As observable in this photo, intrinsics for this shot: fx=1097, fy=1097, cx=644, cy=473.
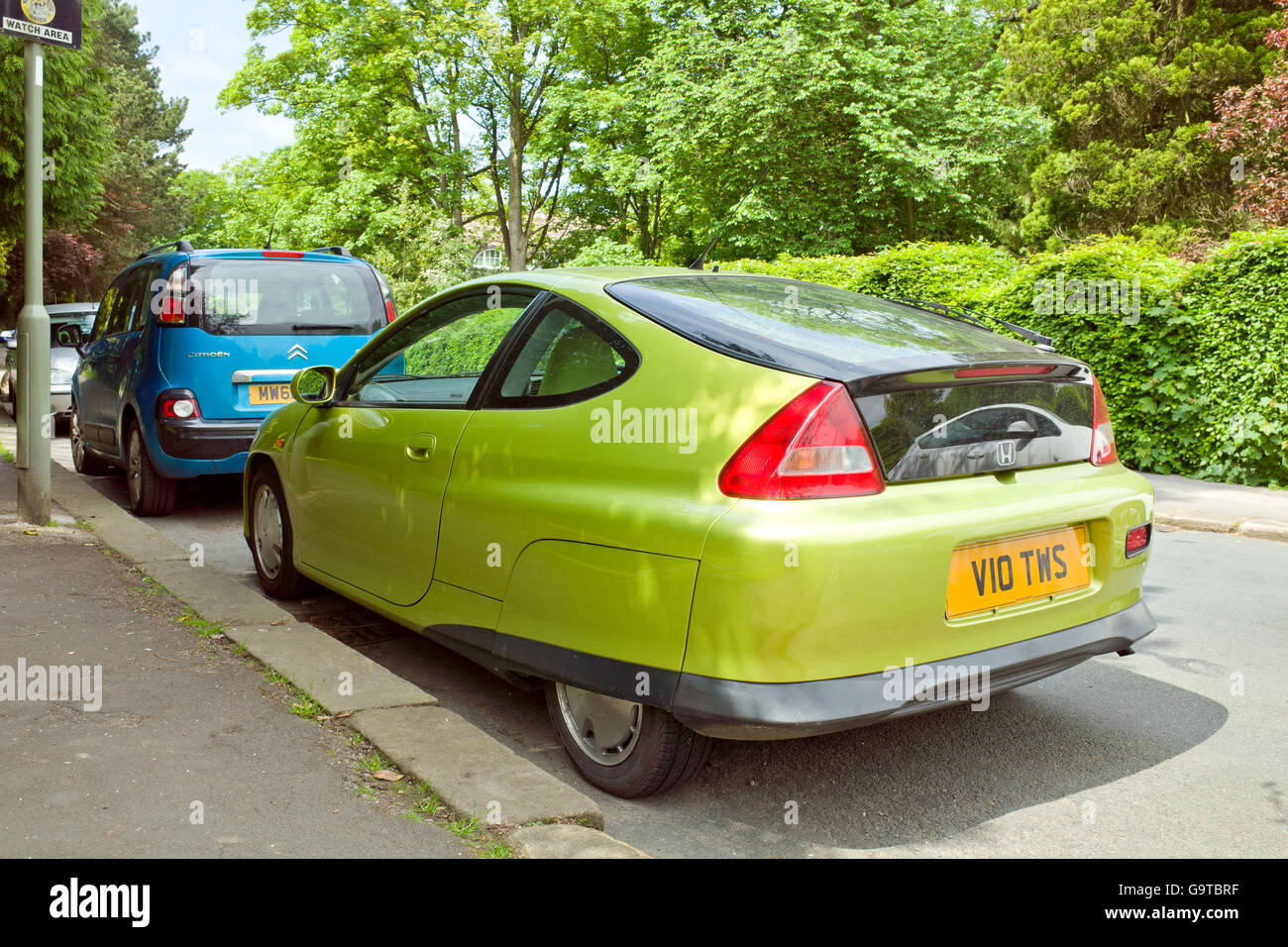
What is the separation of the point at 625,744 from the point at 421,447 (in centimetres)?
140

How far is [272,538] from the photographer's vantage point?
18.5ft

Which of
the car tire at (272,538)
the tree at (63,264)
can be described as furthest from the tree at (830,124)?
the tree at (63,264)

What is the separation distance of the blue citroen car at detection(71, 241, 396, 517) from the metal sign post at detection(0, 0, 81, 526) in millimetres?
961

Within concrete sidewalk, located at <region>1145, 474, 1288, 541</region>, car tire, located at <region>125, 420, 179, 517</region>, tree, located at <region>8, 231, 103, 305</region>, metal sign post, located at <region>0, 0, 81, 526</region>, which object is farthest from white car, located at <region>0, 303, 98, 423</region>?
tree, located at <region>8, 231, 103, 305</region>

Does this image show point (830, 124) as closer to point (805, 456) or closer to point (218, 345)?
point (218, 345)

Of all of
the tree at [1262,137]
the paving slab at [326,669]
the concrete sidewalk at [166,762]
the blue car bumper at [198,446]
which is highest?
the tree at [1262,137]

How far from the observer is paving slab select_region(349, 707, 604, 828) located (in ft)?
9.68

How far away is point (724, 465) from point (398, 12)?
30.9 metres

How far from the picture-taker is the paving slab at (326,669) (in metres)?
3.81

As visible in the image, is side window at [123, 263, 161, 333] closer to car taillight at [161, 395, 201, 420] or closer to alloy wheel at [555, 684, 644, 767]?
car taillight at [161, 395, 201, 420]

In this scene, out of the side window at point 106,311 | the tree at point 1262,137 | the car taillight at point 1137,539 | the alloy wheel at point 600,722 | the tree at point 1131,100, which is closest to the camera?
the alloy wheel at point 600,722

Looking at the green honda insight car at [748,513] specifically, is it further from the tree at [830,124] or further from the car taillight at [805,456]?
the tree at [830,124]

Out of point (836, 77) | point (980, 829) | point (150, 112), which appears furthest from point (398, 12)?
point (150, 112)

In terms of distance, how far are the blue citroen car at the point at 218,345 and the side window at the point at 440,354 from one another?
11.2ft
